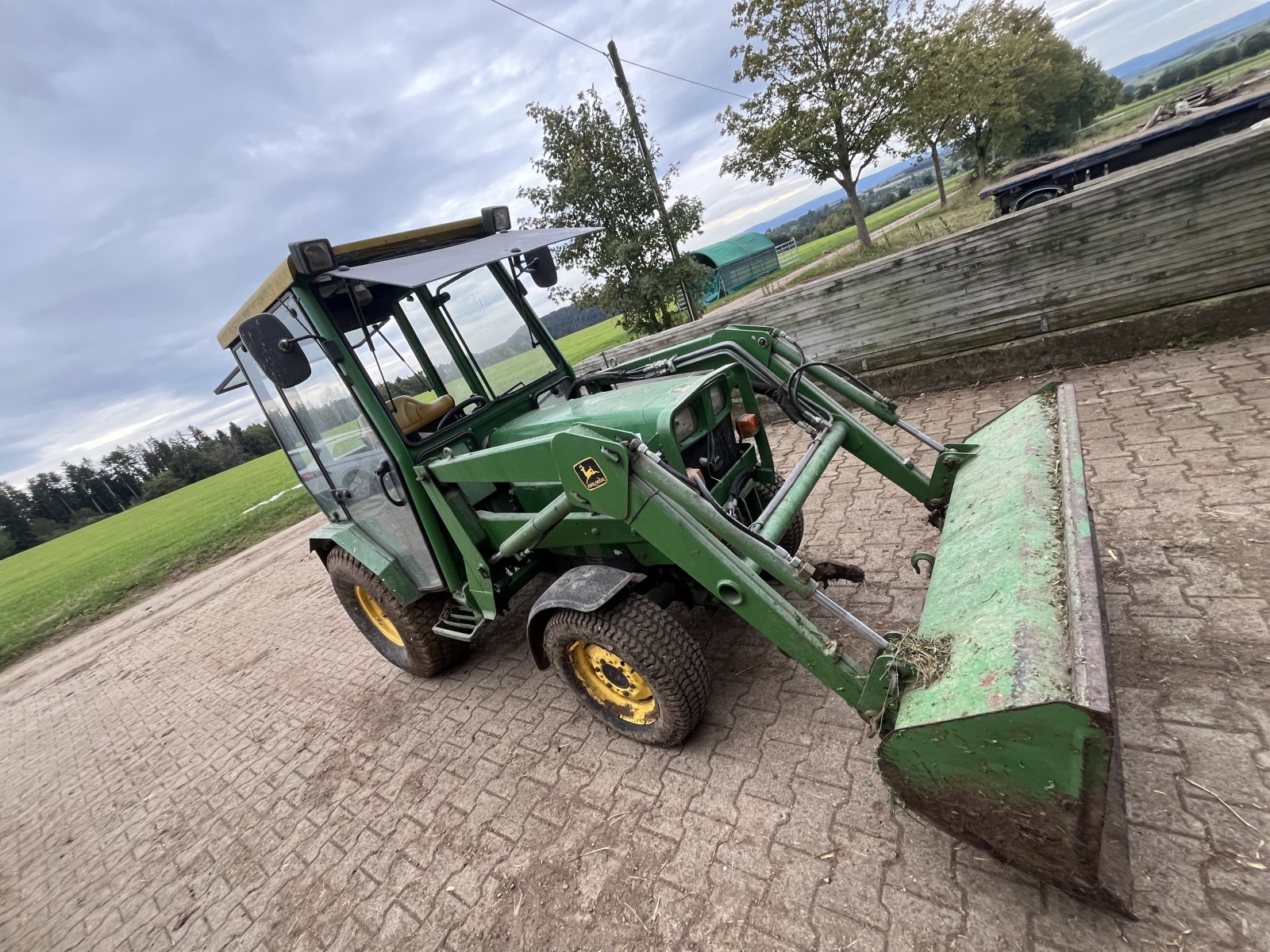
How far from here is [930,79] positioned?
13891 millimetres

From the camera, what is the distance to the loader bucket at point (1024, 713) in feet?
4.42

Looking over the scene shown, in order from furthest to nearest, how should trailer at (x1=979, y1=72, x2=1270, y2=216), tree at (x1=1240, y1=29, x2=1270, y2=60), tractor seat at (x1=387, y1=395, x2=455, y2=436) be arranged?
tree at (x1=1240, y1=29, x2=1270, y2=60) → trailer at (x1=979, y1=72, x2=1270, y2=216) → tractor seat at (x1=387, y1=395, x2=455, y2=436)

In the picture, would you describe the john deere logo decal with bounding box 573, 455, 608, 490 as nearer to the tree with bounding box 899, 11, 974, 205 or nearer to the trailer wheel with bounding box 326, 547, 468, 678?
the trailer wheel with bounding box 326, 547, 468, 678

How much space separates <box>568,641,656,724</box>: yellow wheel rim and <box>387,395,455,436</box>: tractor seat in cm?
159

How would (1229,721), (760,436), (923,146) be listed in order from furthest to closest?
(923,146), (760,436), (1229,721)

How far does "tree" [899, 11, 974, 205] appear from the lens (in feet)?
45.3

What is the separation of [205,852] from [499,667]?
6.14ft

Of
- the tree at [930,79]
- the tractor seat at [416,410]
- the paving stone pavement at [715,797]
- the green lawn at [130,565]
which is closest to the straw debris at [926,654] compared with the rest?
the paving stone pavement at [715,797]

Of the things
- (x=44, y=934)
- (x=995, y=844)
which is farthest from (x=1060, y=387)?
(x=44, y=934)

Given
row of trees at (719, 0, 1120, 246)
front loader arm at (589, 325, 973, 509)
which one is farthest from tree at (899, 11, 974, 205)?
front loader arm at (589, 325, 973, 509)

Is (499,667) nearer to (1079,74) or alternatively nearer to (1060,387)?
(1060,387)

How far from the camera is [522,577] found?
10.6ft

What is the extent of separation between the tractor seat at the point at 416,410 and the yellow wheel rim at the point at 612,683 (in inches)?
62.7

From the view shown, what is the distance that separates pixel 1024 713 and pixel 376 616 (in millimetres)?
4246
